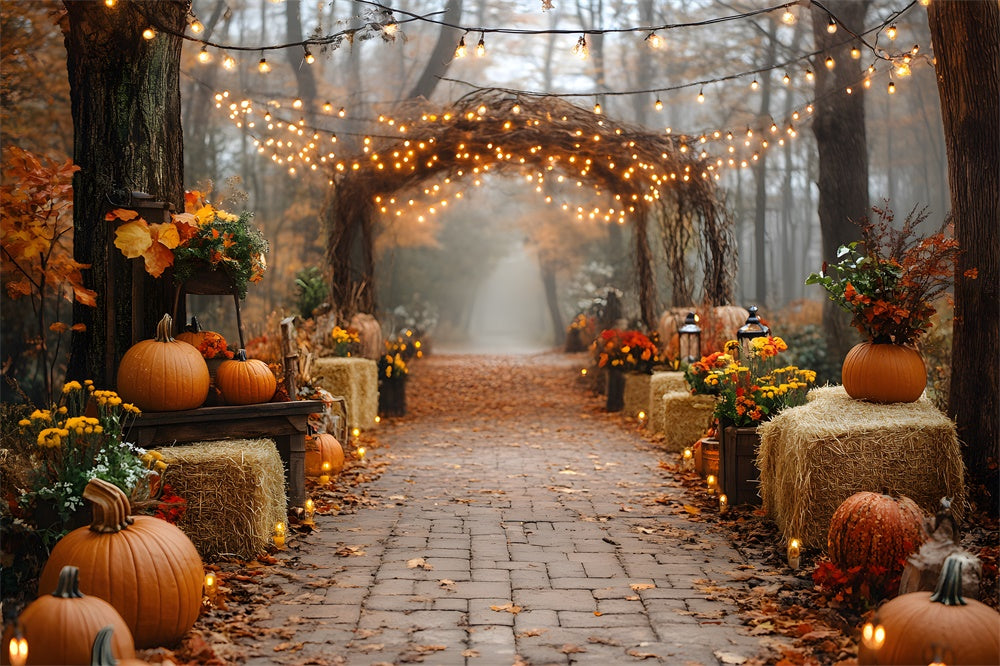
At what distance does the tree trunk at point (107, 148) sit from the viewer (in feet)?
18.2

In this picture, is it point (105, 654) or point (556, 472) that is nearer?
point (105, 654)

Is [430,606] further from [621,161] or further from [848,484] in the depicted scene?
[621,161]

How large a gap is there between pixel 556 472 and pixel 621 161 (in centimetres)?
553

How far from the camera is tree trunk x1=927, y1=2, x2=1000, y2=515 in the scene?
6047mm

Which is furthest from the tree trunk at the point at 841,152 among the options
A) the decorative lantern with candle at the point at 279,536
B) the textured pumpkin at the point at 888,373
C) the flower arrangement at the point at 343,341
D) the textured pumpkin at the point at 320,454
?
the decorative lantern with candle at the point at 279,536

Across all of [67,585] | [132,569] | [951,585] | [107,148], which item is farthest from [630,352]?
[67,585]

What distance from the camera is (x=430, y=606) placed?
4.34m

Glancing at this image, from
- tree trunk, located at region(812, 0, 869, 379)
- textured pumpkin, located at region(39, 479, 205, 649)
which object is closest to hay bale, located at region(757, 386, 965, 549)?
textured pumpkin, located at region(39, 479, 205, 649)

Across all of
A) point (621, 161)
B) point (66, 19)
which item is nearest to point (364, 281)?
point (621, 161)

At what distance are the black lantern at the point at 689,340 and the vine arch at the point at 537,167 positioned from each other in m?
1.53

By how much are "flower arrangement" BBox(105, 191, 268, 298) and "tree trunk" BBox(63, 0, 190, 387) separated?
9.3 inches

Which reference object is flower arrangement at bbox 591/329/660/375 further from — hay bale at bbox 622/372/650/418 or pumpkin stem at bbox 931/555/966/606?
pumpkin stem at bbox 931/555/966/606

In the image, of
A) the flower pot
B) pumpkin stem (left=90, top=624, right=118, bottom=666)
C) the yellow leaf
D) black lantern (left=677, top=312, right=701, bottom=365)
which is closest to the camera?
pumpkin stem (left=90, top=624, right=118, bottom=666)

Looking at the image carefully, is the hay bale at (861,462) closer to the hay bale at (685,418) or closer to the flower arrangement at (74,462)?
the hay bale at (685,418)
